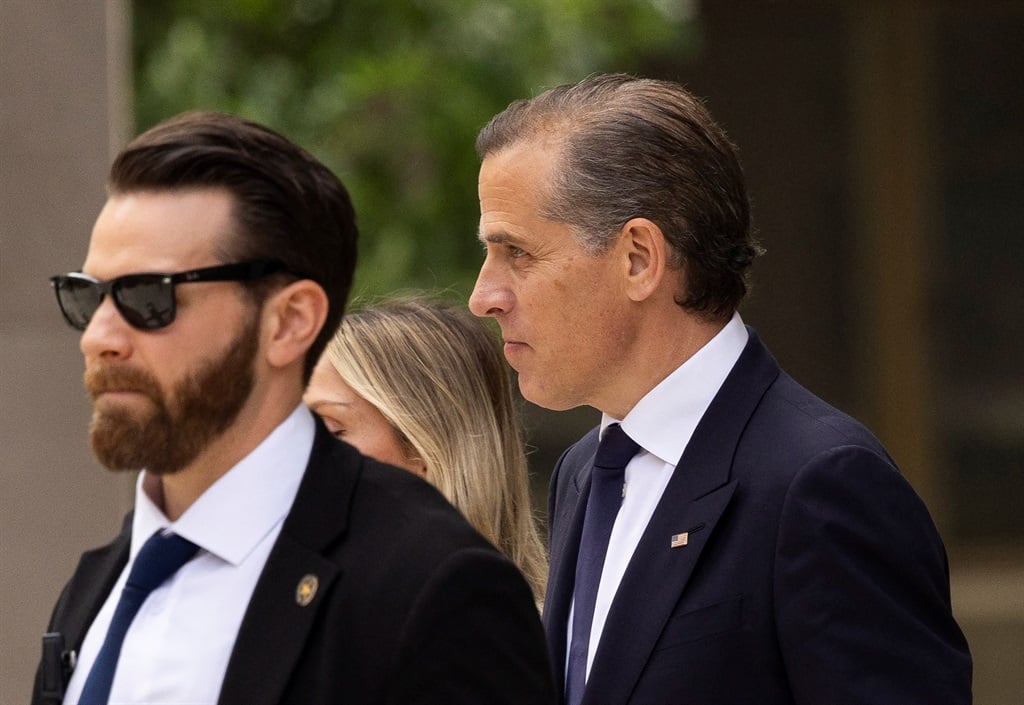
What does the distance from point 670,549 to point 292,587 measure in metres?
1.01

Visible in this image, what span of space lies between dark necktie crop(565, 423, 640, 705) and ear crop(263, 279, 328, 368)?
42.1 inches

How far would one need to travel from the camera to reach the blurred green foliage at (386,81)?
785 centimetres

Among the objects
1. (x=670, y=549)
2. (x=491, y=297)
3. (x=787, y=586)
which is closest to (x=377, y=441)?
(x=491, y=297)

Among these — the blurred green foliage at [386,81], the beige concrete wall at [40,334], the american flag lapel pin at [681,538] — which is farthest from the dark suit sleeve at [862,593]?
the blurred green foliage at [386,81]

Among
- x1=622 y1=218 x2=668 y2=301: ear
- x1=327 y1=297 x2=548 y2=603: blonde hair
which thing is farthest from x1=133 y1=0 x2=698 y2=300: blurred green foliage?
x1=622 y1=218 x2=668 y2=301: ear

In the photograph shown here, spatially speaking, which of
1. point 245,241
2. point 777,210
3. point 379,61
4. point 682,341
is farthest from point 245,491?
point 777,210

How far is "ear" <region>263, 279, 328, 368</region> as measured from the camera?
7.44ft

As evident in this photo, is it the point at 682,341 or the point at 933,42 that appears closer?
the point at 682,341

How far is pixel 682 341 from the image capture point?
331 centimetres

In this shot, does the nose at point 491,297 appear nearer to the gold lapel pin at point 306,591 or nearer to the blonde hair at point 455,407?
the blonde hair at point 455,407

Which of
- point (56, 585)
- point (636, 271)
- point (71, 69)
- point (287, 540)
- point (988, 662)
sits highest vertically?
point (71, 69)

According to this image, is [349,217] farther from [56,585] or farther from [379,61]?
[379,61]

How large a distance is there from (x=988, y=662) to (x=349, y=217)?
9.49 metres

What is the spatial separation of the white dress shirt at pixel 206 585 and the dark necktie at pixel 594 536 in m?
0.99
